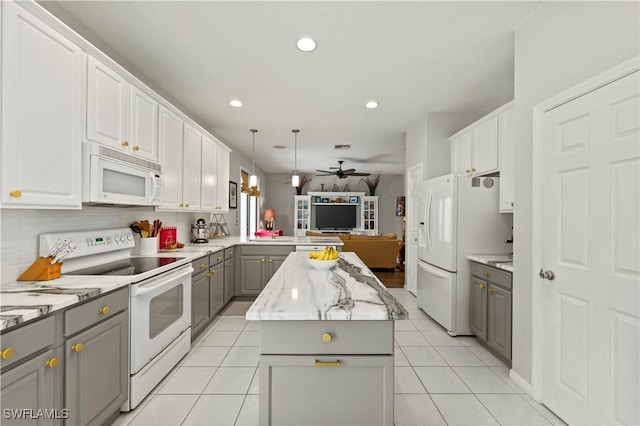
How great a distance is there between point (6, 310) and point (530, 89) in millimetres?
3122

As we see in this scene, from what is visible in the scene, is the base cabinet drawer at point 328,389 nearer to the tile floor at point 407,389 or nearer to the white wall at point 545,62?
the tile floor at point 407,389

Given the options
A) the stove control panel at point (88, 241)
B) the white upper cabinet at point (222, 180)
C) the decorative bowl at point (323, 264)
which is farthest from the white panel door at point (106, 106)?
the white upper cabinet at point (222, 180)

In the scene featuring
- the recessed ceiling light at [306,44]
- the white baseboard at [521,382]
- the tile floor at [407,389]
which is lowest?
the tile floor at [407,389]

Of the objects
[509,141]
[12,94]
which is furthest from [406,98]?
[12,94]

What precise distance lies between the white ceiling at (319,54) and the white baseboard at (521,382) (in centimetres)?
260

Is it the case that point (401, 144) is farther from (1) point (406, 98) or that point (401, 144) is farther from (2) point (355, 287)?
(2) point (355, 287)

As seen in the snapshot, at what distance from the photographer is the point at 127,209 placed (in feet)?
8.82

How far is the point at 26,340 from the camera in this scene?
45.3 inches

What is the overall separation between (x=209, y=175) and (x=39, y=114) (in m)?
2.43

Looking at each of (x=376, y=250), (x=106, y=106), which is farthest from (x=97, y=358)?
(x=376, y=250)

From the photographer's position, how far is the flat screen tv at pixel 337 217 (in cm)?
961

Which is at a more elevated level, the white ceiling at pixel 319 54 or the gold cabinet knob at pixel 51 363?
the white ceiling at pixel 319 54

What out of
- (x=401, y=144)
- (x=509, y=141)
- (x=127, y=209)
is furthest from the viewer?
(x=401, y=144)

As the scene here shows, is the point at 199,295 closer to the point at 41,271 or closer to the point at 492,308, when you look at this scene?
the point at 41,271
